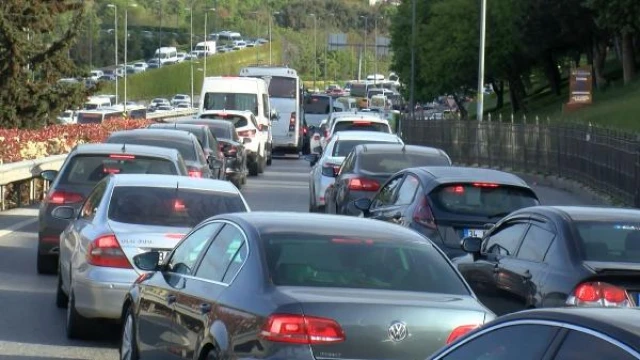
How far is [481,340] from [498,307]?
237 inches

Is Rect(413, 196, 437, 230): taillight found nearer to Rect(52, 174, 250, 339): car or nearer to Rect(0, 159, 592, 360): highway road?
Rect(52, 174, 250, 339): car

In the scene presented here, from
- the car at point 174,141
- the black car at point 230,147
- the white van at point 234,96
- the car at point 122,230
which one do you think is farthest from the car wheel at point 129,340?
the white van at point 234,96

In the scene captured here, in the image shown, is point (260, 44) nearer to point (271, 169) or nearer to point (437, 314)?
point (271, 169)

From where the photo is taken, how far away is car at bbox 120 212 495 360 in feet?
22.8

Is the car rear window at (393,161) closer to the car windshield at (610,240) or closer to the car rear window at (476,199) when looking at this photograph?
the car rear window at (476,199)

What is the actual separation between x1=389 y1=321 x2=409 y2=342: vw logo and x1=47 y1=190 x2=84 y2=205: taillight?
30.8 ft

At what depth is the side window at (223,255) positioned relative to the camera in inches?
312

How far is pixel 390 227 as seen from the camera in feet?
27.8

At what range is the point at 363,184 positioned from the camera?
19.8 meters

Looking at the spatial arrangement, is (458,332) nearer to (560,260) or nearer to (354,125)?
(560,260)

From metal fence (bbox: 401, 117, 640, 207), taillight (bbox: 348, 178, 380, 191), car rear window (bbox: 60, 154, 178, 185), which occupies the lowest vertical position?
metal fence (bbox: 401, 117, 640, 207)

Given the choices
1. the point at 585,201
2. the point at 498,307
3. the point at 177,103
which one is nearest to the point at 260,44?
the point at 177,103

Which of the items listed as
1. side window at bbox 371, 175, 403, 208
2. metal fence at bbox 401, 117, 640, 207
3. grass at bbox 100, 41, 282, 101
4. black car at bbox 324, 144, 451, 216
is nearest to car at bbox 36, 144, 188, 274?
side window at bbox 371, 175, 403, 208

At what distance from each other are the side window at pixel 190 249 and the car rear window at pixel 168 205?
7.38ft
